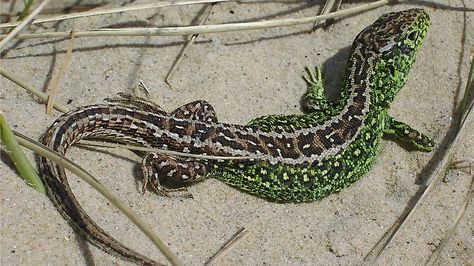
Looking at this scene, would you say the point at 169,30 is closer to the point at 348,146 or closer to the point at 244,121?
the point at 244,121

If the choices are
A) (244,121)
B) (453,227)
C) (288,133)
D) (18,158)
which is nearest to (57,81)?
(18,158)

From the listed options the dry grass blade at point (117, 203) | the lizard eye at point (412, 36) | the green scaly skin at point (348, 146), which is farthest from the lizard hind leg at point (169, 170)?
the lizard eye at point (412, 36)

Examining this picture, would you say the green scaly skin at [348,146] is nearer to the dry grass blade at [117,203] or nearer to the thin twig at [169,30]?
the thin twig at [169,30]

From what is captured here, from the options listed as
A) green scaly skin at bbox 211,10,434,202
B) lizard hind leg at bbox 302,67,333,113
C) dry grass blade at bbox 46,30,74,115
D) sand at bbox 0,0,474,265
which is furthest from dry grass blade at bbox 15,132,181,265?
lizard hind leg at bbox 302,67,333,113

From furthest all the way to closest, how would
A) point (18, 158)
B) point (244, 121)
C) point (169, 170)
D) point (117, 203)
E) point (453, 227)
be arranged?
1. point (244, 121)
2. point (453, 227)
3. point (169, 170)
4. point (18, 158)
5. point (117, 203)

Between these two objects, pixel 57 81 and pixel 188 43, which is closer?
pixel 57 81

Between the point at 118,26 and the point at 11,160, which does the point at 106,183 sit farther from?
the point at 118,26
